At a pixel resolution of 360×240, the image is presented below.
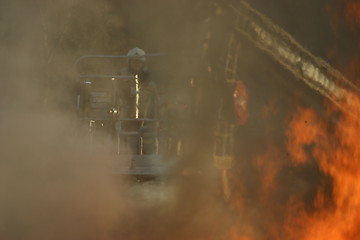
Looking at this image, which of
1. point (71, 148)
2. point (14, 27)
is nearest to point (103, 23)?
point (14, 27)

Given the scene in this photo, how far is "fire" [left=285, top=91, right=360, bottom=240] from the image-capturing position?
7.04 meters

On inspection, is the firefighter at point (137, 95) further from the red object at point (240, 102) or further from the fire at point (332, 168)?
the fire at point (332, 168)

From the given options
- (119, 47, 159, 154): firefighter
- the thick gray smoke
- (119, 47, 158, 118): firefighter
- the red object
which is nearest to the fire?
the red object

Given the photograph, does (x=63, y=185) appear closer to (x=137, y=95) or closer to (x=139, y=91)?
(x=137, y=95)

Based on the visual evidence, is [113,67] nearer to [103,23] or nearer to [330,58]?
[103,23]

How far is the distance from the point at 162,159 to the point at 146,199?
2.40 feet

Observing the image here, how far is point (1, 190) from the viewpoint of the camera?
7.55m

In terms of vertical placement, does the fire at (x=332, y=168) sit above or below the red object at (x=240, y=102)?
below

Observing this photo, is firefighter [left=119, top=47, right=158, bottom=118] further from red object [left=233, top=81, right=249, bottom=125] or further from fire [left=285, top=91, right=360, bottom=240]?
fire [left=285, top=91, right=360, bottom=240]

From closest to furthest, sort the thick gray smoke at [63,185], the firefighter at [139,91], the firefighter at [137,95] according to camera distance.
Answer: the thick gray smoke at [63,185] → the firefighter at [137,95] → the firefighter at [139,91]

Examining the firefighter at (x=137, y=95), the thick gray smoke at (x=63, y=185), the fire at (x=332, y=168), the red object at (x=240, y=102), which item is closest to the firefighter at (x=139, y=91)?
the firefighter at (x=137, y=95)

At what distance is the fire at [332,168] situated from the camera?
704cm

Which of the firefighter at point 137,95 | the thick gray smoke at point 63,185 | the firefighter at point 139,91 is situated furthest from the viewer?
the firefighter at point 139,91

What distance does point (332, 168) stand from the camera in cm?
736
